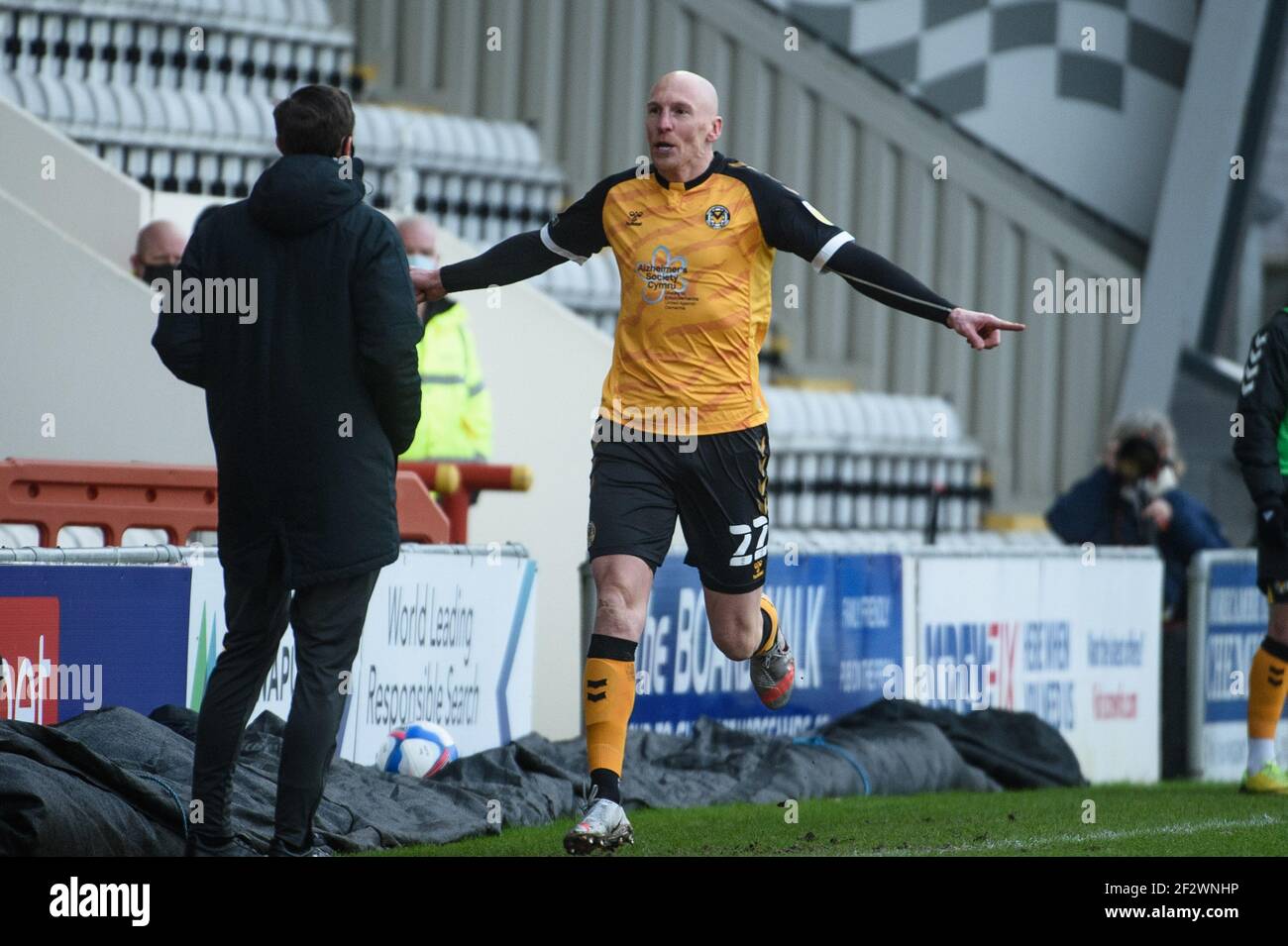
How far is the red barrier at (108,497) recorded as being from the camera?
769cm

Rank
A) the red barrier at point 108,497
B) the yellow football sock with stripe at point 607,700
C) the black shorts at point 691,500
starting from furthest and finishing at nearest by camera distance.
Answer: the red barrier at point 108,497
the black shorts at point 691,500
the yellow football sock with stripe at point 607,700

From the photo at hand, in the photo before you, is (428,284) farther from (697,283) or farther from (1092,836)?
(1092,836)

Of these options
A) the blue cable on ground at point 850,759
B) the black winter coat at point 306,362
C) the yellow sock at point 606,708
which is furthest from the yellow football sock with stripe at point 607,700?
the blue cable on ground at point 850,759

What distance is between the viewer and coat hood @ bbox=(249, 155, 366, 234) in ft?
18.0

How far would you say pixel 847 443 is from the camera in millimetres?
14078

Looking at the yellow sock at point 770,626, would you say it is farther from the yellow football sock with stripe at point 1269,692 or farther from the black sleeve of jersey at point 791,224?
the yellow football sock with stripe at point 1269,692

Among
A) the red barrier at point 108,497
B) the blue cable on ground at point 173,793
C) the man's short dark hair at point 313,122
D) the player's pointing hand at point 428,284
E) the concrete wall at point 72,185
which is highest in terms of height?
the concrete wall at point 72,185

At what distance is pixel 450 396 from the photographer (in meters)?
9.91

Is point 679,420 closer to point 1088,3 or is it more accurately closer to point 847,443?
point 847,443

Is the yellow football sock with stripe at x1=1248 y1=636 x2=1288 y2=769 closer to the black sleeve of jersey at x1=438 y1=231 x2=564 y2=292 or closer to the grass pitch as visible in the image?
the grass pitch

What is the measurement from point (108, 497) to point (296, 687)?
8.65 ft

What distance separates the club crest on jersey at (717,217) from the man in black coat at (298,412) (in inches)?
46.4

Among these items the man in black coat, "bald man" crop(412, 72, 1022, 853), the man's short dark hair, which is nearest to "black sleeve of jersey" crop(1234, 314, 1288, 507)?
"bald man" crop(412, 72, 1022, 853)

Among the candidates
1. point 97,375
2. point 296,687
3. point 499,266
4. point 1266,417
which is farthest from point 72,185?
point 296,687
